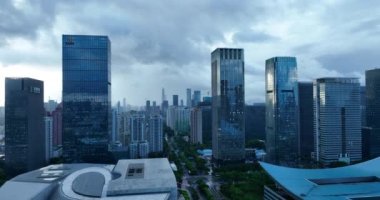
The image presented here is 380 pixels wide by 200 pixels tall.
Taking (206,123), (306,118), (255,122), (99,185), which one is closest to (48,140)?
(99,185)

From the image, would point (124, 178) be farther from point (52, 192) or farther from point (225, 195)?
point (225, 195)

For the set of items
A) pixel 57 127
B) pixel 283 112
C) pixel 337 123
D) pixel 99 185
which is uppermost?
pixel 283 112

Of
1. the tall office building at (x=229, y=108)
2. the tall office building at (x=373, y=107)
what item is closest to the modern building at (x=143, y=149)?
the tall office building at (x=229, y=108)

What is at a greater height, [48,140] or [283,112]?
[283,112]

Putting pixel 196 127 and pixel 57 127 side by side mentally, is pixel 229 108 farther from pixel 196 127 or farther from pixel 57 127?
pixel 57 127

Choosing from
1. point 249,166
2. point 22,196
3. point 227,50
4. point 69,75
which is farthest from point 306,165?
point 22,196

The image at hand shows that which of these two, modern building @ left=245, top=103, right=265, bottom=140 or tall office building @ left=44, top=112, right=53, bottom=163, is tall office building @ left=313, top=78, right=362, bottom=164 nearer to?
modern building @ left=245, top=103, right=265, bottom=140
